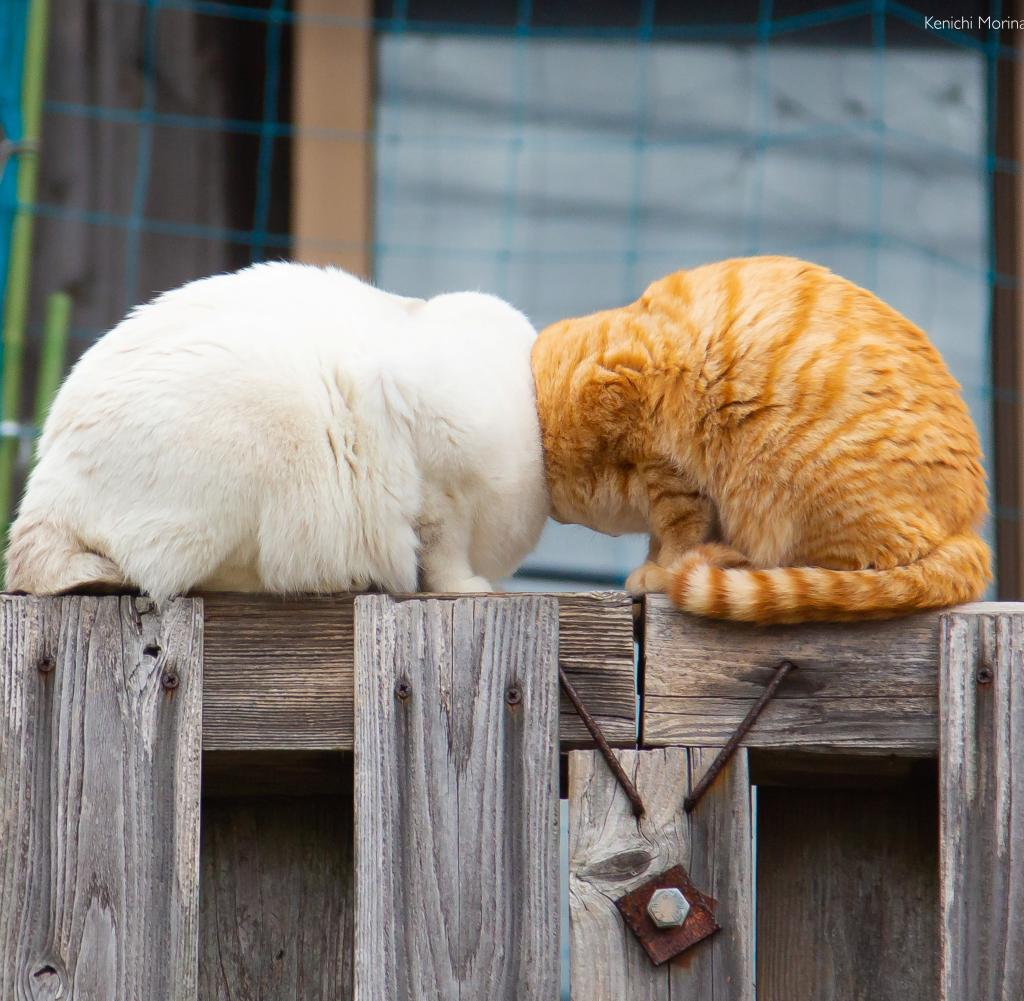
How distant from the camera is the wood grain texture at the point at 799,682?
1611 millimetres

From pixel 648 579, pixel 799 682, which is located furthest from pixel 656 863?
pixel 648 579

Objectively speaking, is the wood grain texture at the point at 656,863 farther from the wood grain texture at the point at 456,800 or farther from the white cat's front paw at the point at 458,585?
the white cat's front paw at the point at 458,585

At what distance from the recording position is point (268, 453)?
5.84 ft

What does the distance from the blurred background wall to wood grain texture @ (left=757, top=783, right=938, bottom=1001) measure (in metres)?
2.06

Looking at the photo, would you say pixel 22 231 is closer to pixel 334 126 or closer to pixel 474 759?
pixel 334 126

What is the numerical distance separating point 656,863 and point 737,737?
173 millimetres

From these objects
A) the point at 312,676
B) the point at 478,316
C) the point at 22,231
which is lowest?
the point at 312,676

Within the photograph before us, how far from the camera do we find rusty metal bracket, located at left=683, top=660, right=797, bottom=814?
1.55 m

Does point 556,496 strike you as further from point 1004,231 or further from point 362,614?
point 1004,231

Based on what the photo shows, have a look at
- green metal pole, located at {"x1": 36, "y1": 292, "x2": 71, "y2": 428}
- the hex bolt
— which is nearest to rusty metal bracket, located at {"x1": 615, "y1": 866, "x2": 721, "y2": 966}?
the hex bolt

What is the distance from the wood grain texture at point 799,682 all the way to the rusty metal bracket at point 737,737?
1cm

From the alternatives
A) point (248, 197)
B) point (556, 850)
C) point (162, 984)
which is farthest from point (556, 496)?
point (248, 197)

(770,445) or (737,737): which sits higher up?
(770,445)

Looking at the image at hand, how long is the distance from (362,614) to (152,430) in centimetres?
41
